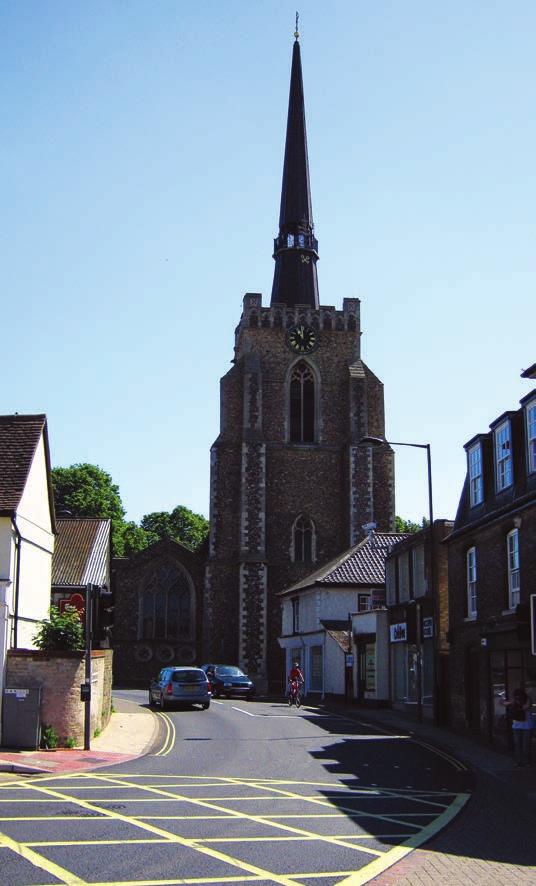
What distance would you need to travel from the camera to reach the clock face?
63562mm

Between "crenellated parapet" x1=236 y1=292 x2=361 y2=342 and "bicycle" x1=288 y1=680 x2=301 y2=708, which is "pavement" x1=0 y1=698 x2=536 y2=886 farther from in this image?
"crenellated parapet" x1=236 y1=292 x2=361 y2=342

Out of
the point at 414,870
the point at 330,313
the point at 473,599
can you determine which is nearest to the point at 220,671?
the point at 473,599

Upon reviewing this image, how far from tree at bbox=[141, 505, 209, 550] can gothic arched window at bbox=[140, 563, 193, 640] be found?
31264mm

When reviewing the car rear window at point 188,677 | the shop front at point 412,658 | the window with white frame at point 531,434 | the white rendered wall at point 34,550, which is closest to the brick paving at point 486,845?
the window with white frame at point 531,434

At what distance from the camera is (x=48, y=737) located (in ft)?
67.1

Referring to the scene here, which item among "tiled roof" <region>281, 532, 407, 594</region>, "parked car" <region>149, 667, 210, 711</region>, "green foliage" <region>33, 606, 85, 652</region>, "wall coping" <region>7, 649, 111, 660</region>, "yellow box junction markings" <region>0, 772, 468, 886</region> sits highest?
"tiled roof" <region>281, 532, 407, 594</region>

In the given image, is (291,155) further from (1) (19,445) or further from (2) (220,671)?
(1) (19,445)

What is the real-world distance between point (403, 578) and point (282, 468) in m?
26.5

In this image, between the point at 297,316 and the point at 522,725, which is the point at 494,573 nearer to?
the point at 522,725

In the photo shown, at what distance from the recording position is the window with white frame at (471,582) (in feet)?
88.4

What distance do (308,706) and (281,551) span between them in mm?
21457

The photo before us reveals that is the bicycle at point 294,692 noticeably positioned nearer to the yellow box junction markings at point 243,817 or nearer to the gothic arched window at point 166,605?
the yellow box junction markings at point 243,817

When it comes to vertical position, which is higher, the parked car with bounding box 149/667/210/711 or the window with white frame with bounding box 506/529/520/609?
the window with white frame with bounding box 506/529/520/609

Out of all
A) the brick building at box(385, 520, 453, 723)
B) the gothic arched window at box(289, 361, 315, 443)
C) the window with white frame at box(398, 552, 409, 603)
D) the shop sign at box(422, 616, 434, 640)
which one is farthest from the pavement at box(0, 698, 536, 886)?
the gothic arched window at box(289, 361, 315, 443)
